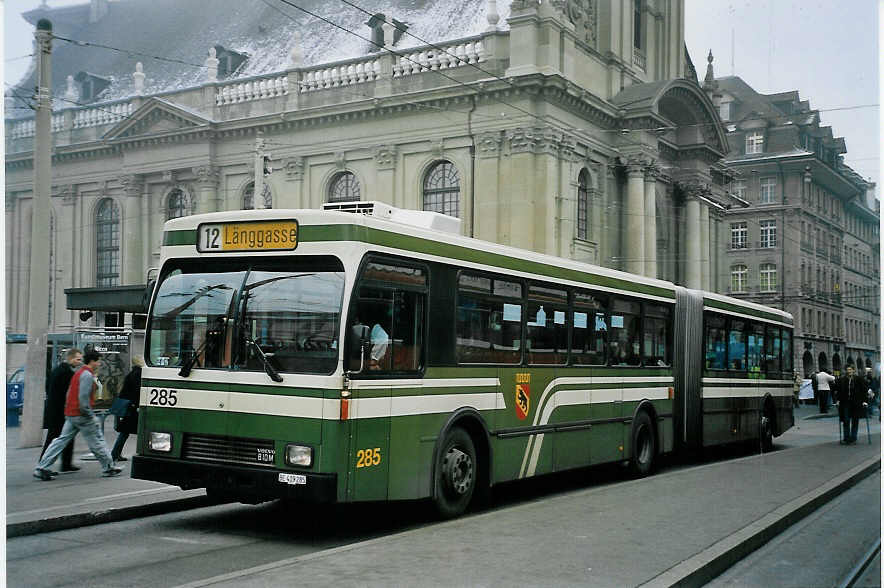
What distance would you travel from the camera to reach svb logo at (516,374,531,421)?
474 inches

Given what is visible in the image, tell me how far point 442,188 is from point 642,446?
23454mm

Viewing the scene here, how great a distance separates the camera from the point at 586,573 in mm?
7648

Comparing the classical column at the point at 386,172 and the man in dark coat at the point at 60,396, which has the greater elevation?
the classical column at the point at 386,172

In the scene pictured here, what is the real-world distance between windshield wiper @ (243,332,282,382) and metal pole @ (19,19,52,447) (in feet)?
25.8

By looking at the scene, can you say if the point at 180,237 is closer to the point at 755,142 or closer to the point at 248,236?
A: the point at 248,236

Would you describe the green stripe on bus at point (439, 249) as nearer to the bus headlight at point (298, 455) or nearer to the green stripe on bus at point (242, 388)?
the green stripe on bus at point (242, 388)

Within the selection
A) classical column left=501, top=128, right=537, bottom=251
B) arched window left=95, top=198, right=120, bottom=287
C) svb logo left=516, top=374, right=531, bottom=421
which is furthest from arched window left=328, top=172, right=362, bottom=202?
svb logo left=516, top=374, right=531, bottom=421

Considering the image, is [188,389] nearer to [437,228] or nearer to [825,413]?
[437,228]

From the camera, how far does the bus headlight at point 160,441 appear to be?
976 centimetres

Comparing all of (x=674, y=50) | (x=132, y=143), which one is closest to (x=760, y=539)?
(x=132, y=143)

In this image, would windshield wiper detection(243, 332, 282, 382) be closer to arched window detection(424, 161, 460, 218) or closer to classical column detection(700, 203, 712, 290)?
arched window detection(424, 161, 460, 218)

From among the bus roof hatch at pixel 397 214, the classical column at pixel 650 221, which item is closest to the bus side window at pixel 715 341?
the bus roof hatch at pixel 397 214

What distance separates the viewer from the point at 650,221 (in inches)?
1715

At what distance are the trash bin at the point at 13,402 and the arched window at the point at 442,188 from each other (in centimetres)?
1827
